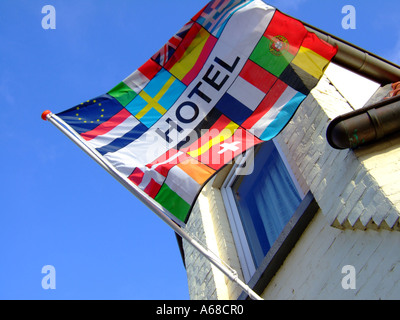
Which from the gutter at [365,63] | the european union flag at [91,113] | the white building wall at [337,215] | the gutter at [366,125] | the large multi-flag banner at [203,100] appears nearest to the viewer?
the white building wall at [337,215]

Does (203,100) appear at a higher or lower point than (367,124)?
higher

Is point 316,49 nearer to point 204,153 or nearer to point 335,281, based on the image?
point 204,153

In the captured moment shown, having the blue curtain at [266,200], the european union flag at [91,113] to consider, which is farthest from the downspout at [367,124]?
the european union flag at [91,113]

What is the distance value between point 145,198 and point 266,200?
78.7 inches

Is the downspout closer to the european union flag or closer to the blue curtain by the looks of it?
the blue curtain

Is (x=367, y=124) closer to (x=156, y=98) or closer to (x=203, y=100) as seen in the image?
(x=203, y=100)

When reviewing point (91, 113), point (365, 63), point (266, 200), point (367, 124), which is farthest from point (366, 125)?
point (91, 113)

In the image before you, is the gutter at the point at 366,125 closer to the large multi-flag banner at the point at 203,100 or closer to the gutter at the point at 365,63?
the large multi-flag banner at the point at 203,100

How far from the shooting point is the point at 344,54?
492 cm

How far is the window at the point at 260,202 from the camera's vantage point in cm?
494

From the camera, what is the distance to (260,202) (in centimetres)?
546

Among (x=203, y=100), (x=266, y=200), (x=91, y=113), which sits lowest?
(x=266, y=200)

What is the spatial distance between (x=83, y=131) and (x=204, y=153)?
4.26ft

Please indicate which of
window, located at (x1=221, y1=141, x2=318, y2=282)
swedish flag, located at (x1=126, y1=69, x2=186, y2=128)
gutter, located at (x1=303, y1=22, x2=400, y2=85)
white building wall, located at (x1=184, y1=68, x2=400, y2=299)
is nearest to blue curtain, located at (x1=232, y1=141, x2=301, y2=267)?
window, located at (x1=221, y1=141, x2=318, y2=282)
